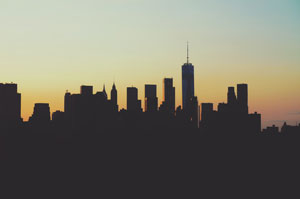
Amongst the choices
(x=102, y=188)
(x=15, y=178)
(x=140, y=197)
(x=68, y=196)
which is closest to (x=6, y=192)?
(x=15, y=178)

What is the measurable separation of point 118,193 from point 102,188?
23.3 ft

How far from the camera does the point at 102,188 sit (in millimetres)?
199125

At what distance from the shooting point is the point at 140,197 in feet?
653

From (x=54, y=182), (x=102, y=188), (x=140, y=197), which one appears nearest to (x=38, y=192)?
(x=54, y=182)

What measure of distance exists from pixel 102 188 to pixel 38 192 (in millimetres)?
26292

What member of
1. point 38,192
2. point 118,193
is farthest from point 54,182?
point 118,193

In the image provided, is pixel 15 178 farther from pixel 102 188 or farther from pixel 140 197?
pixel 140 197

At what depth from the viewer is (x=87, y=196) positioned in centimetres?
19188

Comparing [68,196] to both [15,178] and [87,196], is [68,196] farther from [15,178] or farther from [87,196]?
[15,178]

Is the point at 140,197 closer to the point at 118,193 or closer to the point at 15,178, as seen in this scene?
the point at 118,193

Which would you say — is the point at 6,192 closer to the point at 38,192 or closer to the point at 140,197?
the point at 38,192

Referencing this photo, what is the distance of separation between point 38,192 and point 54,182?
29.4 ft

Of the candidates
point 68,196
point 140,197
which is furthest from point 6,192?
point 140,197

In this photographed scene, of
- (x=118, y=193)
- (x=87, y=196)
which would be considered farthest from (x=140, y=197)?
(x=87, y=196)
